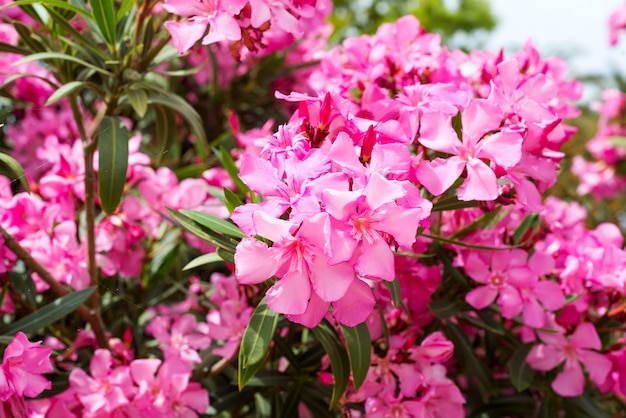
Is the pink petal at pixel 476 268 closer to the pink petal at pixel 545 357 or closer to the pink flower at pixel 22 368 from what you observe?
the pink petal at pixel 545 357

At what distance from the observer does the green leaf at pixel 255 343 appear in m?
0.92

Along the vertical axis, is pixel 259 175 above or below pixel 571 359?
above

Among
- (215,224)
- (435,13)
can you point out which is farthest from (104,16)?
(435,13)

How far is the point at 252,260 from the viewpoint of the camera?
2.55ft

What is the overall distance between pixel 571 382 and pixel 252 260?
82 centimetres

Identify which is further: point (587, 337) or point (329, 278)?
point (587, 337)

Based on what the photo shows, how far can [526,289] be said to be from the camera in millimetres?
1217

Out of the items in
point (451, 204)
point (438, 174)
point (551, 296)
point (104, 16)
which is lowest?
point (551, 296)

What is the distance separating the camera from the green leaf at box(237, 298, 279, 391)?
919 millimetres

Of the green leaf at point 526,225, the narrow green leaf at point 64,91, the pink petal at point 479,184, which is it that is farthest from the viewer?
the green leaf at point 526,225

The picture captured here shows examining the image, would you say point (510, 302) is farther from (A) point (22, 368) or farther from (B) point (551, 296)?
(A) point (22, 368)

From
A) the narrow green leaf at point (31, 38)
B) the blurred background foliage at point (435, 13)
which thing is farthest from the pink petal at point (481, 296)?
the blurred background foliage at point (435, 13)

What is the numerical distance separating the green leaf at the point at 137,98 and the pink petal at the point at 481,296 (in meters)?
0.64

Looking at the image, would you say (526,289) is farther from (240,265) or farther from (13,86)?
(13,86)
